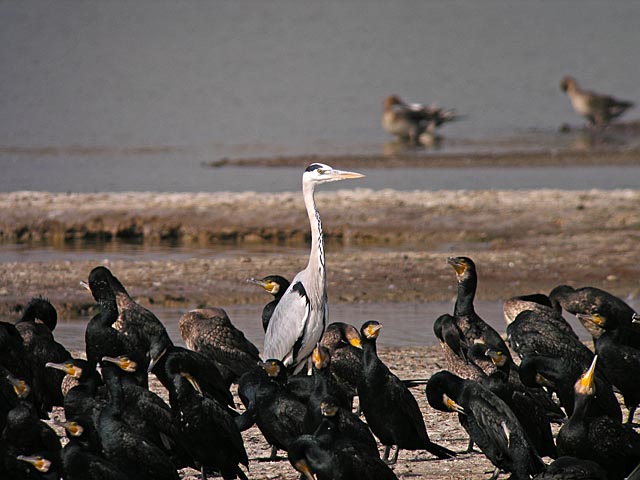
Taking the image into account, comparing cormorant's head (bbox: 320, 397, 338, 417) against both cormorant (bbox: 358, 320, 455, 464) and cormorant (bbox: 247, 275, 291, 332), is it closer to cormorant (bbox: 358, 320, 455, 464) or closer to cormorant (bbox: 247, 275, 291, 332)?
cormorant (bbox: 358, 320, 455, 464)

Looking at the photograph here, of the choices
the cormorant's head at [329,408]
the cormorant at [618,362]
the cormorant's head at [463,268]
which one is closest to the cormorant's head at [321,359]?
the cormorant's head at [329,408]

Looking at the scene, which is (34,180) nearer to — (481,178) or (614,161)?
(481,178)

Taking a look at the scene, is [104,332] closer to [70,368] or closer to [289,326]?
[70,368]

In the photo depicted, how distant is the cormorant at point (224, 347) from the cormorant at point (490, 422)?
Result: 234 cm

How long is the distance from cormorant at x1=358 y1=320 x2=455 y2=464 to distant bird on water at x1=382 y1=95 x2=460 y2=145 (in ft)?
79.5

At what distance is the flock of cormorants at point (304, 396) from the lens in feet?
23.0

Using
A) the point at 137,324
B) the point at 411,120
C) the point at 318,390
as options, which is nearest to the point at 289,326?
the point at 137,324

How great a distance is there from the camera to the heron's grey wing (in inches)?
396

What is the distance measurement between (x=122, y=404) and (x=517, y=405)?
2.53 m

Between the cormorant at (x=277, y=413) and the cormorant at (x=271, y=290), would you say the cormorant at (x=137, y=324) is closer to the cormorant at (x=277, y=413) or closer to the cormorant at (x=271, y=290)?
the cormorant at (x=271, y=290)

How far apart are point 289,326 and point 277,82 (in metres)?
37.3

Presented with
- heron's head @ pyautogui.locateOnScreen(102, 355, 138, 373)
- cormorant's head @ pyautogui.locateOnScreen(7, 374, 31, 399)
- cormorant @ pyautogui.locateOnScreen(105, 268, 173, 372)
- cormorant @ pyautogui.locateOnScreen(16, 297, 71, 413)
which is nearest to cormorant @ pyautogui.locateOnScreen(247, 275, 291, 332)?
cormorant @ pyautogui.locateOnScreen(105, 268, 173, 372)

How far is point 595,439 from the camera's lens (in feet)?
24.2

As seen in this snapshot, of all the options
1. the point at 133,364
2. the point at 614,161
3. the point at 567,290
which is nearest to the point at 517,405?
the point at 133,364
